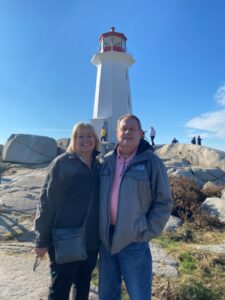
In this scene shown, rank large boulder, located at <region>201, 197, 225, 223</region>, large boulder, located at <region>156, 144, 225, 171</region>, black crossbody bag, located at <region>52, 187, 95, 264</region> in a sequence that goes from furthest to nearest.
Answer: large boulder, located at <region>156, 144, 225, 171</region>, large boulder, located at <region>201, 197, 225, 223</region>, black crossbody bag, located at <region>52, 187, 95, 264</region>

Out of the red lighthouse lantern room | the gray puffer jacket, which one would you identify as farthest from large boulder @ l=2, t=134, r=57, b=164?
the gray puffer jacket

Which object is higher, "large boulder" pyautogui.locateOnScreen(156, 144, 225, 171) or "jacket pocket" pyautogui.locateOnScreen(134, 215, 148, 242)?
"large boulder" pyautogui.locateOnScreen(156, 144, 225, 171)

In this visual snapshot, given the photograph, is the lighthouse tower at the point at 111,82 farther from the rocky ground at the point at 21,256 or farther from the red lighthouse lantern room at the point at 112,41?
the rocky ground at the point at 21,256

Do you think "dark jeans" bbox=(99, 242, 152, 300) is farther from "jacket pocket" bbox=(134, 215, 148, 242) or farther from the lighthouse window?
the lighthouse window

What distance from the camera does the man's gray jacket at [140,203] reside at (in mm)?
2992

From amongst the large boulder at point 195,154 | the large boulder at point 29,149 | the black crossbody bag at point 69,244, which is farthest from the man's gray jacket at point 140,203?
the large boulder at point 195,154

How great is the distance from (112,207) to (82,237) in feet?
1.39

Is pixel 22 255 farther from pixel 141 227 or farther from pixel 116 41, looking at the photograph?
pixel 116 41

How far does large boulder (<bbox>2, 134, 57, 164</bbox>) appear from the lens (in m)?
19.0

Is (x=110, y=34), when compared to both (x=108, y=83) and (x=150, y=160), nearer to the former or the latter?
(x=108, y=83)

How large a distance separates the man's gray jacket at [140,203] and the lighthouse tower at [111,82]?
2334cm

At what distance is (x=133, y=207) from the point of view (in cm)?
300

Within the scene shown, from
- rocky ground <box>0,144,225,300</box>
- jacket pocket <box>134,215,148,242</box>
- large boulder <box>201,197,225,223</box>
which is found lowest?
rocky ground <box>0,144,225,300</box>

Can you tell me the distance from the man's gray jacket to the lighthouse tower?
2334 cm
